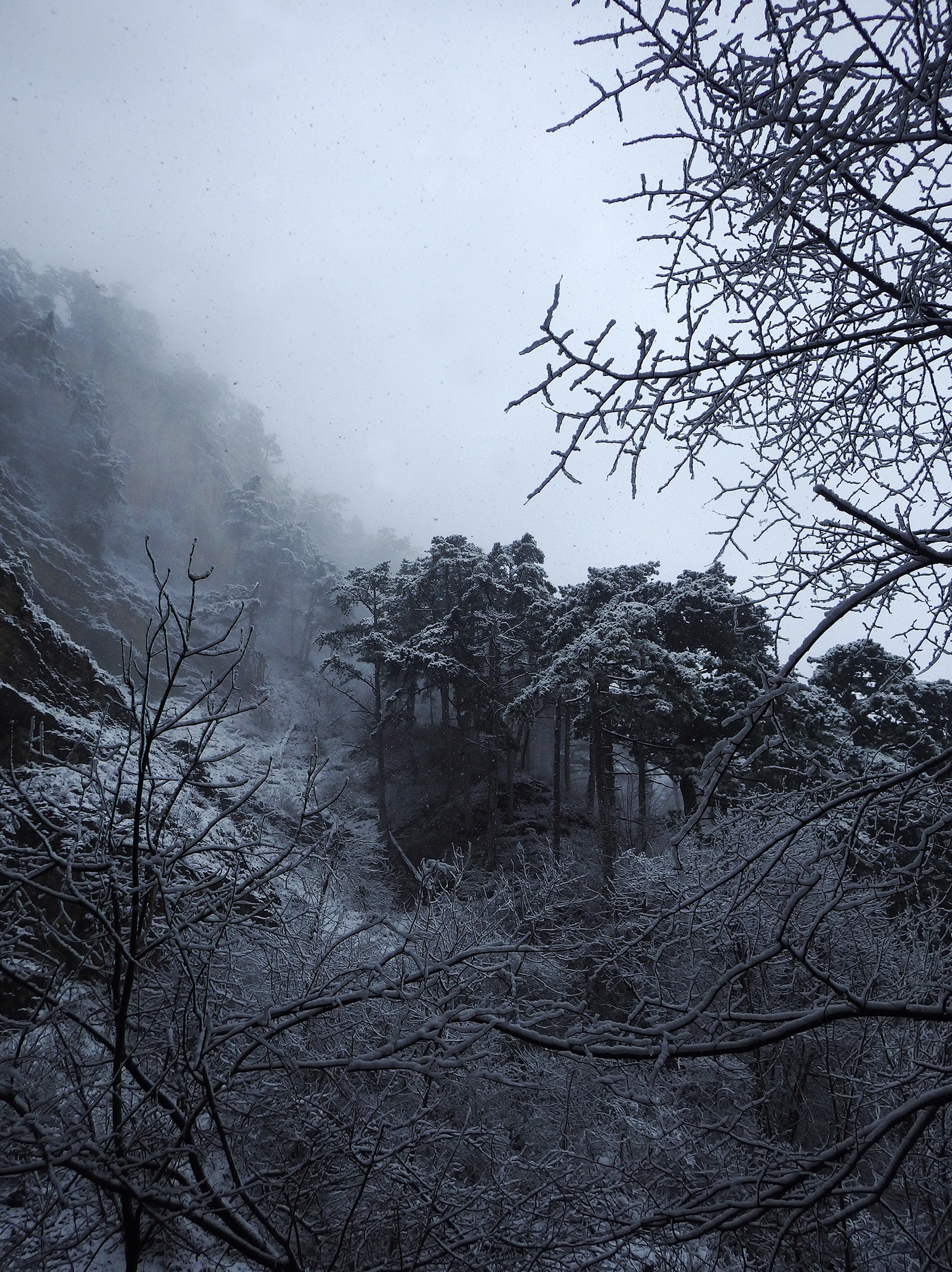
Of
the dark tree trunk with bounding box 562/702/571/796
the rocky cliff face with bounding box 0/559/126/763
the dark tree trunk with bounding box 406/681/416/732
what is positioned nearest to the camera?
the rocky cliff face with bounding box 0/559/126/763

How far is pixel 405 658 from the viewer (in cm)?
1878

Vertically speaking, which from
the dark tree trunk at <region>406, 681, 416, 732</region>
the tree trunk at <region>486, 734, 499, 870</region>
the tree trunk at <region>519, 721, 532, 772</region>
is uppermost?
the dark tree trunk at <region>406, 681, 416, 732</region>

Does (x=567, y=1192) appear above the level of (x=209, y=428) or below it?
below

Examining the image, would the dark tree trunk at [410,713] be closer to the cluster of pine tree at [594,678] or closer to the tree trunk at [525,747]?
the cluster of pine tree at [594,678]

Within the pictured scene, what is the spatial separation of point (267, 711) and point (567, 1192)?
3113 centimetres

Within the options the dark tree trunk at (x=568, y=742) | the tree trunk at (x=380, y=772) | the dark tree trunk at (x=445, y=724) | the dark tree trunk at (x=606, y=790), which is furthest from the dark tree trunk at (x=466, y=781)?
the dark tree trunk at (x=606, y=790)

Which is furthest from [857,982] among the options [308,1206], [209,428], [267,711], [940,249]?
[209,428]

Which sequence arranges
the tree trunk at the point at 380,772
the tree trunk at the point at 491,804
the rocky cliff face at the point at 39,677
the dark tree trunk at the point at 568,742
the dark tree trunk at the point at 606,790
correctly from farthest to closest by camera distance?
the tree trunk at the point at 380,772, the dark tree trunk at the point at 568,742, the tree trunk at the point at 491,804, the dark tree trunk at the point at 606,790, the rocky cliff face at the point at 39,677

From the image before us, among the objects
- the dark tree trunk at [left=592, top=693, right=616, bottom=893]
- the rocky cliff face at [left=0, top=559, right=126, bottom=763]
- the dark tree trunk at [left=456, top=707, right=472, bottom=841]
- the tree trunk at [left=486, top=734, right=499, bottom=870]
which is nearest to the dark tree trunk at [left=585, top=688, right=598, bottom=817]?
the dark tree trunk at [left=592, top=693, right=616, bottom=893]

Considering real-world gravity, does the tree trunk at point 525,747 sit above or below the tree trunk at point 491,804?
above

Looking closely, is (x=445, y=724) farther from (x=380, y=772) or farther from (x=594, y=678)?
(x=594, y=678)

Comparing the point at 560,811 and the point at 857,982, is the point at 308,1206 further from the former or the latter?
the point at 560,811

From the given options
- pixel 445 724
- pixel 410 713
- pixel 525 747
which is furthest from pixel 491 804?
pixel 410 713

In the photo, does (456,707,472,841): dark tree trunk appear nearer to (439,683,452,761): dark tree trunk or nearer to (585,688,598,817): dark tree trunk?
(439,683,452,761): dark tree trunk
